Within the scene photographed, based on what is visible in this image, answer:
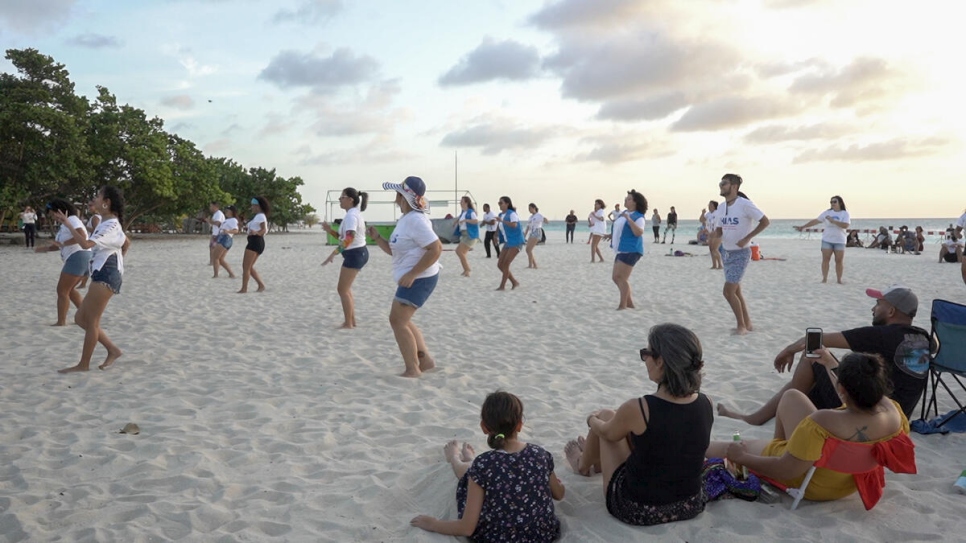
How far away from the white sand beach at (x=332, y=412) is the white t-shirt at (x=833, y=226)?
5.56 ft

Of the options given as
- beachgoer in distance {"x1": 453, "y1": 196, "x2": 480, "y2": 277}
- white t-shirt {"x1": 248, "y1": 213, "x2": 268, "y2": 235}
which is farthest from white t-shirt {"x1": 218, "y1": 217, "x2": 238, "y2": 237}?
beachgoer in distance {"x1": 453, "y1": 196, "x2": 480, "y2": 277}

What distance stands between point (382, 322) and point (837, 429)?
638 centimetres

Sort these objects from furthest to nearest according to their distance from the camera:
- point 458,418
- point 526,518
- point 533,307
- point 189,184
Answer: point 189,184
point 533,307
point 458,418
point 526,518

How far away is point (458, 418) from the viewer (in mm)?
4613

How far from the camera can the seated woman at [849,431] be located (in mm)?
2848

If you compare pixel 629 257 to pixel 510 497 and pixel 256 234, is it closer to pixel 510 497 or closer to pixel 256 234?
pixel 256 234

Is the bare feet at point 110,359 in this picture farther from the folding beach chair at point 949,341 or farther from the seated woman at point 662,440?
the folding beach chair at point 949,341

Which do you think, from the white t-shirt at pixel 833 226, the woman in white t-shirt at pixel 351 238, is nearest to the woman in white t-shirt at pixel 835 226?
the white t-shirt at pixel 833 226

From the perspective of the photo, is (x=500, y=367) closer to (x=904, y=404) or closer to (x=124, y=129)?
(x=904, y=404)

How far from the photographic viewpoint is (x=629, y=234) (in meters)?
9.10

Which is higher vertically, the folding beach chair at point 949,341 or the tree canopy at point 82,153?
the tree canopy at point 82,153

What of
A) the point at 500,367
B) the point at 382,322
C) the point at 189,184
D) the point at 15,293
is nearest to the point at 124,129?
the point at 189,184

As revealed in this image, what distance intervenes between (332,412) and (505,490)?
89.7 inches

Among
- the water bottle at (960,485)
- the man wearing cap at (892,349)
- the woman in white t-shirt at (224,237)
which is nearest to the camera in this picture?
the water bottle at (960,485)
